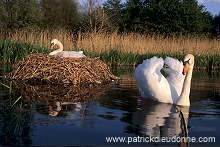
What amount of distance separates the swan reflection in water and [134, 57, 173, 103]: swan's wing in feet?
0.57

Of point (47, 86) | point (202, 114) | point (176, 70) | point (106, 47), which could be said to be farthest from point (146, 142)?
point (106, 47)

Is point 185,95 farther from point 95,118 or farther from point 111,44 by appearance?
point 111,44

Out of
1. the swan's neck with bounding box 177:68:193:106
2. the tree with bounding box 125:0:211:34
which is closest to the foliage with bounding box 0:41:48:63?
the swan's neck with bounding box 177:68:193:106

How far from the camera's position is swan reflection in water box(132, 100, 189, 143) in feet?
15.6

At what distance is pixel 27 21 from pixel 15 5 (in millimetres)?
2282

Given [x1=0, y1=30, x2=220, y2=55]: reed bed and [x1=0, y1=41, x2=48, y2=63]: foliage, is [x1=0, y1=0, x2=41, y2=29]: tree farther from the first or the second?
[x1=0, y1=41, x2=48, y2=63]: foliage

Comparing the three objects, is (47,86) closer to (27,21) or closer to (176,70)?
(176,70)

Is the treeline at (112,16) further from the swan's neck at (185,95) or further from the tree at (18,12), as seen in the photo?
the swan's neck at (185,95)

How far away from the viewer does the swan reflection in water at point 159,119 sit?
477cm

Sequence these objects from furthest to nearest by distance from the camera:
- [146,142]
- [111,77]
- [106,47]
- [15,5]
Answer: [15,5] < [106,47] < [111,77] < [146,142]

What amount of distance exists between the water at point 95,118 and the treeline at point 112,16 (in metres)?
22.2

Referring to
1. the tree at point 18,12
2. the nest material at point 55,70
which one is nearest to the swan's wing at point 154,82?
the nest material at point 55,70

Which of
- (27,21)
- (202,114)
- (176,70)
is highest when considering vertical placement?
(27,21)

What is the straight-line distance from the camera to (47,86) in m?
9.41
